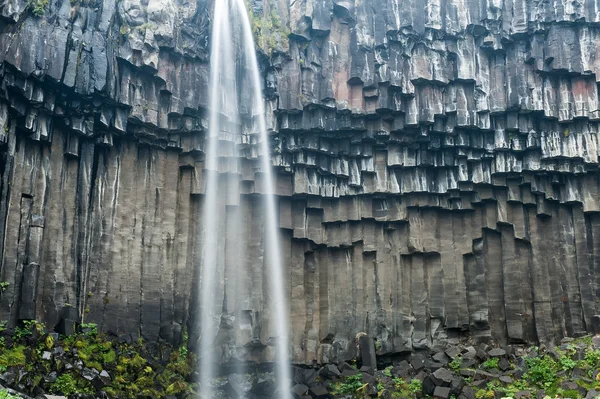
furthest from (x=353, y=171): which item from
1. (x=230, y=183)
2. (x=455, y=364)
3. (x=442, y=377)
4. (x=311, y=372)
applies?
(x=442, y=377)

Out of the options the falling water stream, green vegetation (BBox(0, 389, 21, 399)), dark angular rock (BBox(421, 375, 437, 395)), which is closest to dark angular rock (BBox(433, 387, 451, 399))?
dark angular rock (BBox(421, 375, 437, 395))

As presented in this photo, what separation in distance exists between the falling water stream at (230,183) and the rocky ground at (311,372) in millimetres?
1369

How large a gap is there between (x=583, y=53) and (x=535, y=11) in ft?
7.02

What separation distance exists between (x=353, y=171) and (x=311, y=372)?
22.5 ft

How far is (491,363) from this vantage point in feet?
72.9

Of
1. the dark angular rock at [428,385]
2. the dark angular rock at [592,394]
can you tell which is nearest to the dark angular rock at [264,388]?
the dark angular rock at [428,385]

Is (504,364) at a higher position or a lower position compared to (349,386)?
higher

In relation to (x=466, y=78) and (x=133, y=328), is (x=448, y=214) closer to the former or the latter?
(x=466, y=78)

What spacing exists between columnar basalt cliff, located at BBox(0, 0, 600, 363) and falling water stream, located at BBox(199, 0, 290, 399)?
0.31 meters

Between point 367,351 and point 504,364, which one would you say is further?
point 367,351

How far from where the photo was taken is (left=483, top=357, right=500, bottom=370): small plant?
2216cm

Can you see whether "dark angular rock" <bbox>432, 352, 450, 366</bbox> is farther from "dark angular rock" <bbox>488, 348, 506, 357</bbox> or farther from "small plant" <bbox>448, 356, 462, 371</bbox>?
"dark angular rock" <bbox>488, 348, 506, 357</bbox>

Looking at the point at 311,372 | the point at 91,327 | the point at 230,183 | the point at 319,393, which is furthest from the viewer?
the point at 230,183

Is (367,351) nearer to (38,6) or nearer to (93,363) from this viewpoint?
(93,363)
